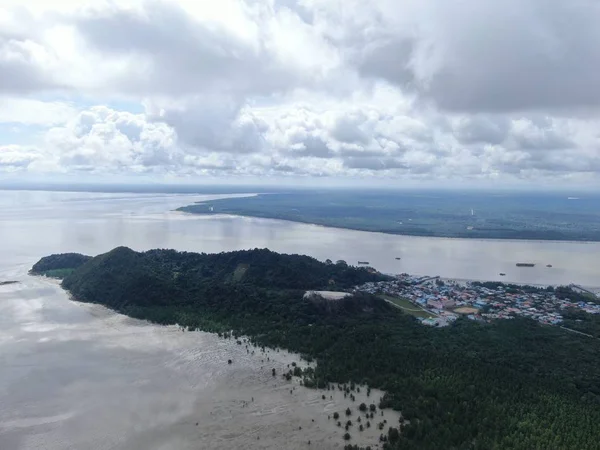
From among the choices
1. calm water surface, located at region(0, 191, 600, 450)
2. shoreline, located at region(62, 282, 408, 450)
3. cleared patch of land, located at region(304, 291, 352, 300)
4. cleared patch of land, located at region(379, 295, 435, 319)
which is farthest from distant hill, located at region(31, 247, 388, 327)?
shoreline, located at region(62, 282, 408, 450)

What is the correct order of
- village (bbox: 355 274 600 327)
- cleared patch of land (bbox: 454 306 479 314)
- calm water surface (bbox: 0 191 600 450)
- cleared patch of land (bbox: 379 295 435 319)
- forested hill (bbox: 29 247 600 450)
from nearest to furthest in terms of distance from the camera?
forested hill (bbox: 29 247 600 450) < calm water surface (bbox: 0 191 600 450) < village (bbox: 355 274 600 327) < cleared patch of land (bbox: 379 295 435 319) < cleared patch of land (bbox: 454 306 479 314)

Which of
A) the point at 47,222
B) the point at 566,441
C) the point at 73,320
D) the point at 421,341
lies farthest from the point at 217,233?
the point at 566,441

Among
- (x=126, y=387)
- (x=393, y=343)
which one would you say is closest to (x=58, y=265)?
(x=126, y=387)

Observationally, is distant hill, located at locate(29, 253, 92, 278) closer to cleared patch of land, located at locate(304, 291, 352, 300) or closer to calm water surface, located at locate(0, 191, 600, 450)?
calm water surface, located at locate(0, 191, 600, 450)

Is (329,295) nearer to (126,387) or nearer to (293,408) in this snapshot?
(293,408)

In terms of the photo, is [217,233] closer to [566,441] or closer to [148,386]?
[148,386]

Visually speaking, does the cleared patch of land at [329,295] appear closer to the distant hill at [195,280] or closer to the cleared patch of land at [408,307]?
the distant hill at [195,280]
